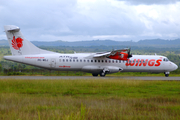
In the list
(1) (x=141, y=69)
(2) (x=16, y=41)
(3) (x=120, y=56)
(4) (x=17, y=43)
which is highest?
(2) (x=16, y=41)

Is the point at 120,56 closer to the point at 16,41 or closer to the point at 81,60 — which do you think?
the point at 81,60

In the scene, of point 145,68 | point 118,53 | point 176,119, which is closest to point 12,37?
point 118,53

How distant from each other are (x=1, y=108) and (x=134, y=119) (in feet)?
19.8

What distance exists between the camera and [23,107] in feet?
36.5

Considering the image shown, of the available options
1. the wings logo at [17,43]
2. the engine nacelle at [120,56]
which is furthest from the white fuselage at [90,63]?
the wings logo at [17,43]

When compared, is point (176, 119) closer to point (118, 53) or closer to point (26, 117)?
point (26, 117)

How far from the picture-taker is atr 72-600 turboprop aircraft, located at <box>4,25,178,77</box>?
3105 centimetres

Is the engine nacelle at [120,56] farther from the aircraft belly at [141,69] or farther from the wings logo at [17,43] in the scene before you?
the wings logo at [17,43]

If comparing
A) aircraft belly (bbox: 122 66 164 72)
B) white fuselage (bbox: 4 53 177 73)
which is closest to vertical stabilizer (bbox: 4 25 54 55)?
white fuselage (bbox: 4 53 177 73)

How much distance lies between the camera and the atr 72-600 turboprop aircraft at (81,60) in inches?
1222

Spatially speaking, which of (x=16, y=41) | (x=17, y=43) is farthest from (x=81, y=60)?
(x=16, y=41)

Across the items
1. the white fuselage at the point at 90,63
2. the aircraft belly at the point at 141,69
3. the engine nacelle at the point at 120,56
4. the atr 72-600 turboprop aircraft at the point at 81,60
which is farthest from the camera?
the aircraft belly at the point at 141,69

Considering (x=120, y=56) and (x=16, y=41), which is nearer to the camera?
(x=16, y=41)

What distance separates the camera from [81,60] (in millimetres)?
32969
